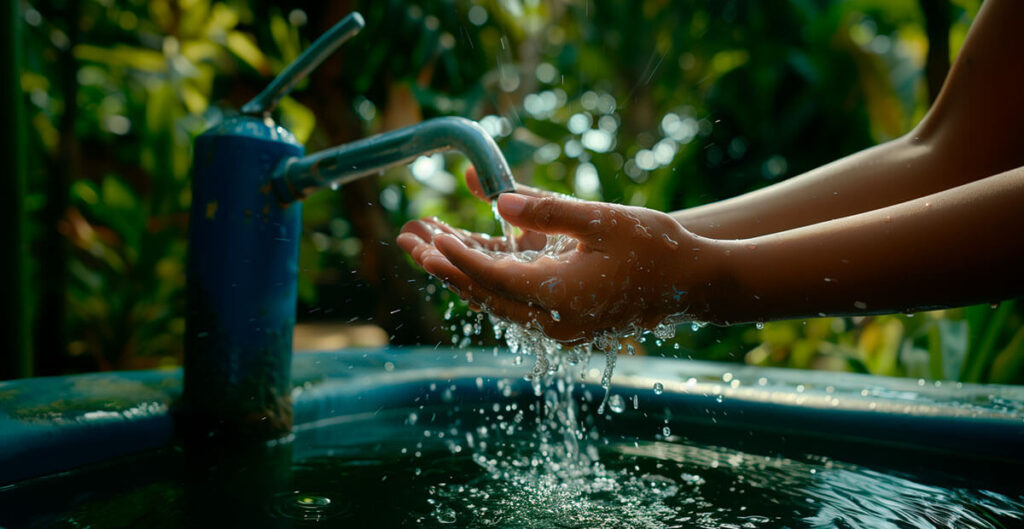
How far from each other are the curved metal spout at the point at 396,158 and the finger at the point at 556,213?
75 millimetres

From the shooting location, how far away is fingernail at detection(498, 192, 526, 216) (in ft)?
2.17

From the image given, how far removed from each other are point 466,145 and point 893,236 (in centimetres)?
45

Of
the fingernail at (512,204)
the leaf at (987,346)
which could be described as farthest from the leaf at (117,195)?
the leaf at (987,346)

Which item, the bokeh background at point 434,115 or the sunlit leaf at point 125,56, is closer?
the bokeh background at point 434,115

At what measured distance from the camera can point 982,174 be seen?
952 mm

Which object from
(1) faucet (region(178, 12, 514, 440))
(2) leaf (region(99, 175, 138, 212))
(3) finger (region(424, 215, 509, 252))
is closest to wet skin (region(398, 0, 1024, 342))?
(3) finger (region(424, 215, 509, 252))

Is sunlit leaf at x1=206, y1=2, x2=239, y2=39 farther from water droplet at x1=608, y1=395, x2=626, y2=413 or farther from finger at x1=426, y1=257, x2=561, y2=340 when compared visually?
finger at x1=426, y1=257, x2=561, y2=340

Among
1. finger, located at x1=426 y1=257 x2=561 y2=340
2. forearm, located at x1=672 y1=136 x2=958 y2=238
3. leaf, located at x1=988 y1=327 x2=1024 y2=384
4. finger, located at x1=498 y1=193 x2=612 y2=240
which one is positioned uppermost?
forearm, located at x1=672 y1=136 x2=958 y2=238

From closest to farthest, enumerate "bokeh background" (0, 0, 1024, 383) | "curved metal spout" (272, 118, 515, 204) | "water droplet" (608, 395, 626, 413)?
"curved metal spout" (272, 118, 515, 204) → "water droplet" (608, 395, 626, 413) → "bokeh background" (0, 0, 1024, 383)

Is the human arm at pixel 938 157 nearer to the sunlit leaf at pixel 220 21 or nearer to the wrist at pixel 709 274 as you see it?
the wrist at pixel 709 274

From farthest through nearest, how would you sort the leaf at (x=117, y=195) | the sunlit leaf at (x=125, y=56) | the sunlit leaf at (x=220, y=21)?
the sunlit leaf at (x=220, y=21)
the sunlit leaf at (x=125, y=56)
the leaf at (x=117, y=195)

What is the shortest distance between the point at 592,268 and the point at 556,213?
0.07 meters

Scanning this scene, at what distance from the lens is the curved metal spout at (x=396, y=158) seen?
2.44 feet

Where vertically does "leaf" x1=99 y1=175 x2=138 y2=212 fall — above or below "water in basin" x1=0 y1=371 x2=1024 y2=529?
above
